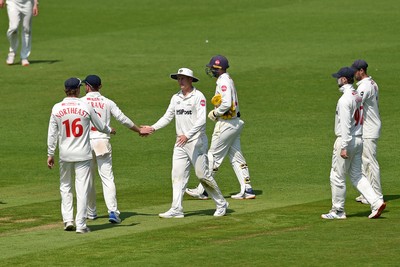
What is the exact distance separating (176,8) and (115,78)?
10295 mm

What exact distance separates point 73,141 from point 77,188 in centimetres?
71

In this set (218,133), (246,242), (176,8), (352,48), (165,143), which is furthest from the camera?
(176,8)

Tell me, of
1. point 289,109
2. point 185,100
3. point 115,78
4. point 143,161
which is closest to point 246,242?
point 185,100

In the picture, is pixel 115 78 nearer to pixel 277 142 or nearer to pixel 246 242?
pixel 277 142

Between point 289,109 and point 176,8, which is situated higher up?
point 176,8

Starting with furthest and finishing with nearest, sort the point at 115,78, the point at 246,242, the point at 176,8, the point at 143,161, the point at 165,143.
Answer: the point at 176,8 → the point at 115,78 → the point at 165,143 → the point at 143,161 → the point at 246,242

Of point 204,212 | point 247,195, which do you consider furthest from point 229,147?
point 204,212

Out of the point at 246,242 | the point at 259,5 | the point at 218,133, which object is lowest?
the point at 246,242

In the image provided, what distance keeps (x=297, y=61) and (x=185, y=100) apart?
15.2m

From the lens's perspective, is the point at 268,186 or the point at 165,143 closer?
the point at 268,186

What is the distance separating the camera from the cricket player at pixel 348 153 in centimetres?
1830

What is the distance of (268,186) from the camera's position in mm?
21953

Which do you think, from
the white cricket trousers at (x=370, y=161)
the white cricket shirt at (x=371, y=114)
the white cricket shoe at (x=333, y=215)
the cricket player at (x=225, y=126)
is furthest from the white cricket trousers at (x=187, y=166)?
the white cricket shirt at (x=371, y=114)

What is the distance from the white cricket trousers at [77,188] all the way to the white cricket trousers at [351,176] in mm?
3916
